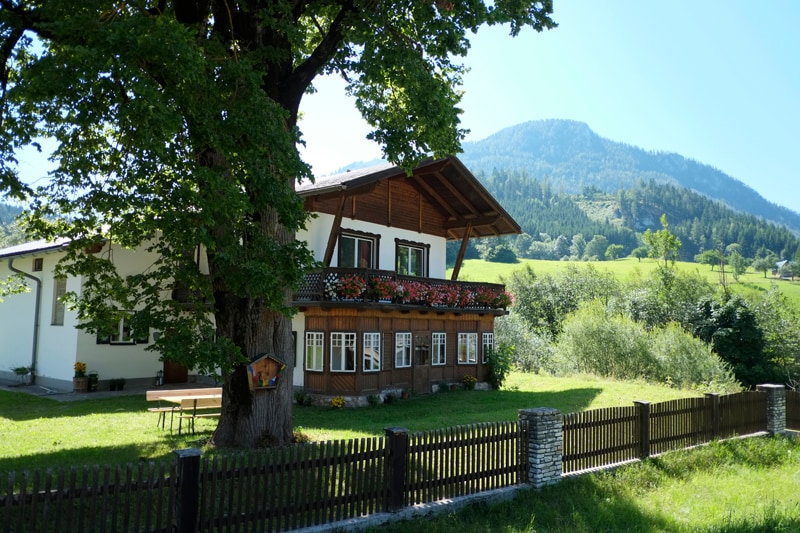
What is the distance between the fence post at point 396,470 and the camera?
8.56 meters

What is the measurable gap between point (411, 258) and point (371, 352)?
6223 millimetres

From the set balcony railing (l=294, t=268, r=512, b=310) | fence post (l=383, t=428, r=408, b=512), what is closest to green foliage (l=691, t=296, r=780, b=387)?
balcony railing (l=294, t=268, r=512, b=310)

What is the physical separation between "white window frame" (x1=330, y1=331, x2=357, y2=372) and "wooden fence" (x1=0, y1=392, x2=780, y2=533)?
10.2 m

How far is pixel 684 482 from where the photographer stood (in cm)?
1206

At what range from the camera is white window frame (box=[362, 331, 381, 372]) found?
2077 cm

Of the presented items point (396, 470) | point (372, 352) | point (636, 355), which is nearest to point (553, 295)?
point (636, 355)

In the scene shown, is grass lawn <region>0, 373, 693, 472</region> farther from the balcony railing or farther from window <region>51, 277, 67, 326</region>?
the balcony railing

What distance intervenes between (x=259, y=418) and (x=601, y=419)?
6660mm

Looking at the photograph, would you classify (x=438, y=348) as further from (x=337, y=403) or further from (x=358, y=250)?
(x=337, y=403)

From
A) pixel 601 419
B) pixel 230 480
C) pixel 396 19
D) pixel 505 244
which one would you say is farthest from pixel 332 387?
pixel 505 244

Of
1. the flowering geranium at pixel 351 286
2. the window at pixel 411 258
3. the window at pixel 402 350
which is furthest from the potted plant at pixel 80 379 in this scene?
the window at pixel 411 258

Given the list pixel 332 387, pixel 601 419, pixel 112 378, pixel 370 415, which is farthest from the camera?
pixel 112 378

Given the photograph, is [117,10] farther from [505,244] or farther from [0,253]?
[505,244]

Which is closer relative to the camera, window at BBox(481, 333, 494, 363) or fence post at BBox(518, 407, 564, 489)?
fence post at BBox(518, 407, 564, 489)
